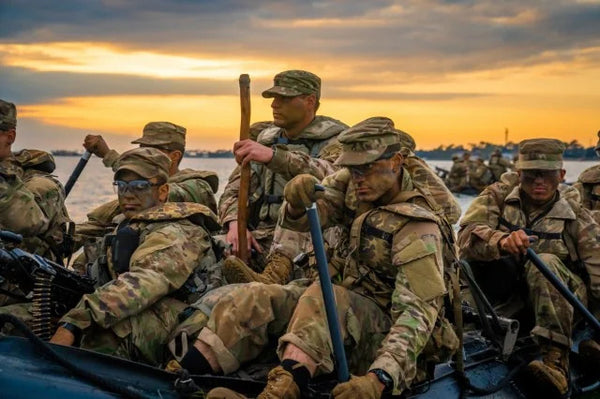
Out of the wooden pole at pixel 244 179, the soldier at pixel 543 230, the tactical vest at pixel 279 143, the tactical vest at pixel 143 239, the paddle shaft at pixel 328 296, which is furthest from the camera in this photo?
the tactical vest at pixel 279 143

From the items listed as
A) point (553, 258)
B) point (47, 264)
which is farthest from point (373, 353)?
point (553, 258)

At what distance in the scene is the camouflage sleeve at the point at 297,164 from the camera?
7.71 meters

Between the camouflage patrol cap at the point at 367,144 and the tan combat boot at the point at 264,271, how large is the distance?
4.00 ft

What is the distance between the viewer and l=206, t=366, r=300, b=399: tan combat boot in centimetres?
500

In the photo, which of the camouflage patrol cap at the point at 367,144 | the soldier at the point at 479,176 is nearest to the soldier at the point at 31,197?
the camouflage patrol cap at the point at 367,144

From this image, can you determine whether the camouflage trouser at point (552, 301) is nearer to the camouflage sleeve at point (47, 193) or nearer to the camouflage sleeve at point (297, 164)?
the camouflage sleeve at point (297, 164)

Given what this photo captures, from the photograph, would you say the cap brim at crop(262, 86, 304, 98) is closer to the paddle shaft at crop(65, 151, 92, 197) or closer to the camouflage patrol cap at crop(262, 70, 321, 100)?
the camouflage patrol cap at crop(262, 70, 321, 100)

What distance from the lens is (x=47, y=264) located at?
6.19 metres

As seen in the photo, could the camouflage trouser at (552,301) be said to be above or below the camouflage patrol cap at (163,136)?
below

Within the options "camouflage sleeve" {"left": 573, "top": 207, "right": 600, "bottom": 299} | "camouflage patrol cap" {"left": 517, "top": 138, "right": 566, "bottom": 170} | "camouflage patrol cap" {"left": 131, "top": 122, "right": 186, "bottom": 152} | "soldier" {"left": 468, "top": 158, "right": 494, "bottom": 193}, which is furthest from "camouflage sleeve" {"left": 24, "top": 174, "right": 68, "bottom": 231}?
"soldier" {"left": 468, "top": 158, "right": 494, "bottom": 193}

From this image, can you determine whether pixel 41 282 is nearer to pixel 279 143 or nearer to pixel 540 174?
pixel 279 143

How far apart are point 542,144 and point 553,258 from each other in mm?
998

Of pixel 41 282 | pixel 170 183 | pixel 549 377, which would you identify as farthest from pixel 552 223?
pixel 41 282

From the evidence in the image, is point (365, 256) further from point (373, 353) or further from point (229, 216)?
point (229, 216)
